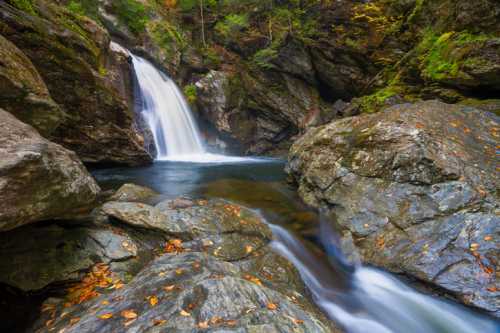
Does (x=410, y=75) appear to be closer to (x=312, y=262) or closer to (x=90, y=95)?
(x=312, y=262)

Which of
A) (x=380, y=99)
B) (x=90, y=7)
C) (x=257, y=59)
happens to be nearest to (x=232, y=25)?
(x=257, y=59)

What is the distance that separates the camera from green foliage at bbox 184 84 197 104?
16938 millimetres

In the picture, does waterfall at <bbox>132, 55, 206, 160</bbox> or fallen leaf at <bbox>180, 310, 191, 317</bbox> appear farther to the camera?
waterfall at <bbox>132, 55, 206, 160</bbox>

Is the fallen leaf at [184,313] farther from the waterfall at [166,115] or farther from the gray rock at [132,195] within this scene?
the waterfall at [166,115]

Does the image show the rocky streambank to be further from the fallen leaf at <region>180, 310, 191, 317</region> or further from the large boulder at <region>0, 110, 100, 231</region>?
the large boulder at <region>0, 110, 100, 231</region>

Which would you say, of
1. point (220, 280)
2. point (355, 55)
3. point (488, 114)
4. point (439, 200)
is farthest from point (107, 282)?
point (355, 55)

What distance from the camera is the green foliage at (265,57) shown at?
16.5 m

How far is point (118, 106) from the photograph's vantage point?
878 cm

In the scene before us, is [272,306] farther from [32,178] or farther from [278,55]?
[278,55]

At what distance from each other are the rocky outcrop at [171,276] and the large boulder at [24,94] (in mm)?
1609

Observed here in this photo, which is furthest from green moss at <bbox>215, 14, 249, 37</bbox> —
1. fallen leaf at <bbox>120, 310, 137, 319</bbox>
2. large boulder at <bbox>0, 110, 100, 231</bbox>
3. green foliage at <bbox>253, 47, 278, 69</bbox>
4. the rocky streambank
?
fallen leaf at <bbox>120, 310, 137, 319</bbox>

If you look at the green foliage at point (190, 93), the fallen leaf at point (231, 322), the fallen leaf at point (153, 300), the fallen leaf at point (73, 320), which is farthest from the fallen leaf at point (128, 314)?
the green foliage at point (190, 93)

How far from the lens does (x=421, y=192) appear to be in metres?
4.44

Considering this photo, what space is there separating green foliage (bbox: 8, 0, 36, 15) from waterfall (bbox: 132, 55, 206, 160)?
24.0 feet
